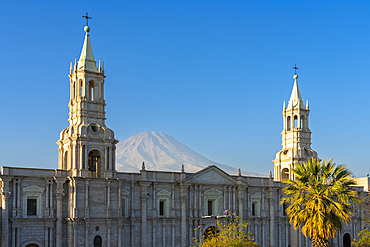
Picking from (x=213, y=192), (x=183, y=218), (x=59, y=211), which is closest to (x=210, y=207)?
(x=213, y=192)

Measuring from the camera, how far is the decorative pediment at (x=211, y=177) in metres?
53.7

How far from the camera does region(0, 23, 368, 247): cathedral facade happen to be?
44062 mm

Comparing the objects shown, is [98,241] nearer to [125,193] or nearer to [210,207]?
[125,193]

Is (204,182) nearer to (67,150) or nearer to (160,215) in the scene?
(160,215)

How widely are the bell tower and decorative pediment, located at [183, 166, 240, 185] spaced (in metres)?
10.5

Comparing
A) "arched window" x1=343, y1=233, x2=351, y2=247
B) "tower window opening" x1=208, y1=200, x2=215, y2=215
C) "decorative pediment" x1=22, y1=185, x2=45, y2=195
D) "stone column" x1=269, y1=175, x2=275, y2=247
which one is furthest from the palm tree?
"arched window" x1=343, y1=233, x2=351, y2=247

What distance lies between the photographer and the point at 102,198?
154 ft

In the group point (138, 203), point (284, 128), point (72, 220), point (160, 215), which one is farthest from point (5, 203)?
point (284, 128)

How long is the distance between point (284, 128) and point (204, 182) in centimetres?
1818

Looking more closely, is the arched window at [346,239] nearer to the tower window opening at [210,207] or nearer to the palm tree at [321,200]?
the tower window opening at [210,207]

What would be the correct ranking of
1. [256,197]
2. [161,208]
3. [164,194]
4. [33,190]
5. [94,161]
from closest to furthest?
[33,190] < [94,161] < [164,194] < [161,208] < [256,197]

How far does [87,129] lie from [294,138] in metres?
30.8

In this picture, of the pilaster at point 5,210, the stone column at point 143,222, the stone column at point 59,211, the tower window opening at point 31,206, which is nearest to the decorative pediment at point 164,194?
the stone column at point 143,222

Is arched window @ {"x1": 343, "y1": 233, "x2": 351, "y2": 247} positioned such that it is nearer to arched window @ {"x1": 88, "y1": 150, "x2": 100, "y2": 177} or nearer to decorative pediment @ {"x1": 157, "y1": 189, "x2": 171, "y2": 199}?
decorative pediment @ {"x1": 157, "y1": 189, "x2": 171, "y2": 199}
